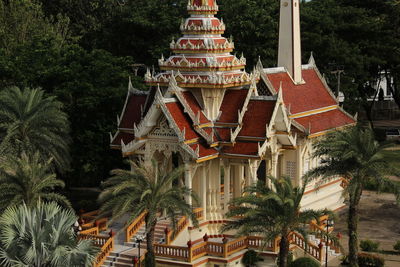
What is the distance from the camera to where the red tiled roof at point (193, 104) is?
1431 inches

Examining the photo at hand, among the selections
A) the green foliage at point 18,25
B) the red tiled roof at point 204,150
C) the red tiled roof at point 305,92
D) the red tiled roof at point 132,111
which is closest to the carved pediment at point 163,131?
the red tiled roof at point 204,150

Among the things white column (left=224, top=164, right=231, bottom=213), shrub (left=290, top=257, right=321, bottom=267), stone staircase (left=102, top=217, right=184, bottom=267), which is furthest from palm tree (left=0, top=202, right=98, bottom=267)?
white column (left=224, top=164, right=231, bottom=213)

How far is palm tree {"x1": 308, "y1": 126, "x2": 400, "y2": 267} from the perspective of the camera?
32.0m

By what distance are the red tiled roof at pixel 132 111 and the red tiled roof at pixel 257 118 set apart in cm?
560

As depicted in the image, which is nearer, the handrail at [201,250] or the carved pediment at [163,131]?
the handrail at [201,250]

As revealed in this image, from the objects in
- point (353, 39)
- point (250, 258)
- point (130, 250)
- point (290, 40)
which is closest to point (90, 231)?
point (130, 250)

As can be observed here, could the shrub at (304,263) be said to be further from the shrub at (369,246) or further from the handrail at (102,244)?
the handrail at (102,244)

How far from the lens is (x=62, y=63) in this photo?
46.0 metres

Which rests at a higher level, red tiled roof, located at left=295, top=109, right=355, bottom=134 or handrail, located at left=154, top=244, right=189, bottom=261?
red tiled roof, located at left=295, top=109, right=355, bottom=134

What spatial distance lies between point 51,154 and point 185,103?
7.69 m

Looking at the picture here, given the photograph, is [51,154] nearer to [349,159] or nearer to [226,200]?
[226,200]

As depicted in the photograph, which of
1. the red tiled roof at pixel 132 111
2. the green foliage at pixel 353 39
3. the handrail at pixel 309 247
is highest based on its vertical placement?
the green foliage at pixel 353 39

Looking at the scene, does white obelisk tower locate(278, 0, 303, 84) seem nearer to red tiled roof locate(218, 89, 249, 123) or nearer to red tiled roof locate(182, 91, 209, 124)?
red tiled roof locate(218, 89, 249, 123)

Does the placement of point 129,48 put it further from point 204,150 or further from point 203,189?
point 204,150
